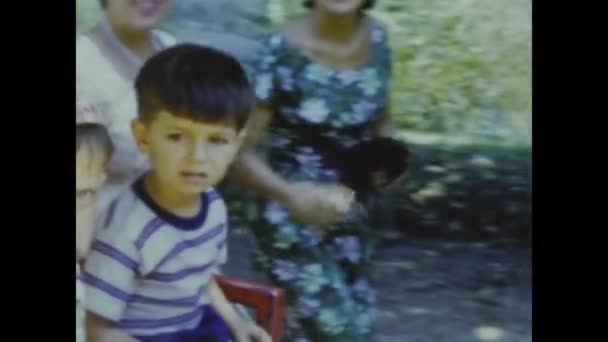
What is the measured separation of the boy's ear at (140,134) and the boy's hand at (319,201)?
0.39m

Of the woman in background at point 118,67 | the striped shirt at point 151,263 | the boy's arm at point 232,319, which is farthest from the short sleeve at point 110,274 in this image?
the boy's arm at point 232,319

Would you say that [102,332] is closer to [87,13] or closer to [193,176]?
[193,176]

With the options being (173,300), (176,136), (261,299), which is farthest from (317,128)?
(173,300)

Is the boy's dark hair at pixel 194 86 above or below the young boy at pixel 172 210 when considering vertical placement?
above

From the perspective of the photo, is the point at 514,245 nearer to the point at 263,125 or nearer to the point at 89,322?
the point at 263,125

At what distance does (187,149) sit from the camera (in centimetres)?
323

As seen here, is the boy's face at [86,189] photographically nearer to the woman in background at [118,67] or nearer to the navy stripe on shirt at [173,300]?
the woman in background at [118,67]

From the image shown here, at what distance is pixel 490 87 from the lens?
330cm

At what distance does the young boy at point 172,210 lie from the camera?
10.6ft

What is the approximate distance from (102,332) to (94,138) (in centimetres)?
50
